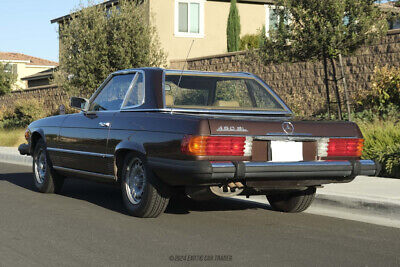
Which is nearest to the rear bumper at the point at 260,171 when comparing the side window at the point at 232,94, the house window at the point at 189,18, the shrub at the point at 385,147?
the side window at the point at 232,94

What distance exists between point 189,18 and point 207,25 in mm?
984

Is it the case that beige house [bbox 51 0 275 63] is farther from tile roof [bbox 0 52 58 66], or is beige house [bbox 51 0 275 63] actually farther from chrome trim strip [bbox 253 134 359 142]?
tile roof [bbox 0 52 58 66]

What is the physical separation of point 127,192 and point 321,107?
11879mm

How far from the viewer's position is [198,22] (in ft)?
99.7

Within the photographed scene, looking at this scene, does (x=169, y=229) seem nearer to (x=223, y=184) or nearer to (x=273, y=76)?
(x=223, y=184)

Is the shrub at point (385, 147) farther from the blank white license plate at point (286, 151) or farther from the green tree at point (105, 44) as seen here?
the green tree at point (105, 44)

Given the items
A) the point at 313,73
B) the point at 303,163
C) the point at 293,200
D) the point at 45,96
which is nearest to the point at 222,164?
the point at 303,163

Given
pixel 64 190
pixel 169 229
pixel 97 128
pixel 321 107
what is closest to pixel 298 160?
pixel 169 229

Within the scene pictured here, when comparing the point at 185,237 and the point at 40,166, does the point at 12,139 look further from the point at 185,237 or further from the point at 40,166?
the point at 185,237

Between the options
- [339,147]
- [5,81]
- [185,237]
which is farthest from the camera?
[5,81]

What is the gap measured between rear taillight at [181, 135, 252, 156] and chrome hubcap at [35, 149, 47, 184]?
393cm

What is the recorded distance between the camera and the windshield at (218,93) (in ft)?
25.6

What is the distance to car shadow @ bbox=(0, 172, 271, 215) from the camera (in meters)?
8.68

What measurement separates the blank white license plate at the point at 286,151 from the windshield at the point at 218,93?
3.13ft
